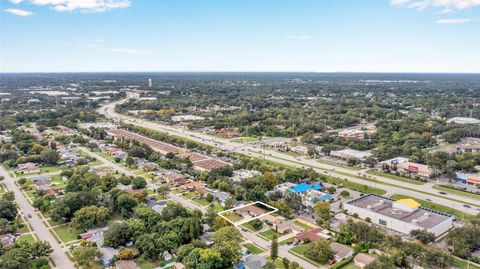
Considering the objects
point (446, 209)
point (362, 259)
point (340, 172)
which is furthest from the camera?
point (340, 172)

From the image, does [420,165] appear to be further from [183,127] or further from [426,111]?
[426,111]

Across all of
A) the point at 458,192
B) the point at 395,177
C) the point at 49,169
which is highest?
the point at 458,192

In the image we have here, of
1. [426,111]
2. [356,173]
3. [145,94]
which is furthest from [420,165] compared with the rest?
[145,94]

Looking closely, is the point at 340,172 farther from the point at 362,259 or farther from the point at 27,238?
the point at 27,238

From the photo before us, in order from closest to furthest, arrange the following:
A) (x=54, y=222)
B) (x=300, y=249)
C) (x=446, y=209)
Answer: (x=300, y=249) < (x=54, y=222) < (x=446, y=209)

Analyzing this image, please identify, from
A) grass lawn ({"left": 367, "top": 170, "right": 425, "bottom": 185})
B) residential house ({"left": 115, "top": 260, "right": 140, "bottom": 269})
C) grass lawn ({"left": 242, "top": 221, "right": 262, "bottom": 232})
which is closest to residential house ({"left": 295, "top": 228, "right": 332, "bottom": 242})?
grass lawn ({"left": 242, "top": 221, "right": 262, "bottom": 232})

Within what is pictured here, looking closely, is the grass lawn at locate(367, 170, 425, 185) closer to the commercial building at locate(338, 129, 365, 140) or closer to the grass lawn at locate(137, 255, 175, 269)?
the commercial building at locate(338, 129, 365, 140)

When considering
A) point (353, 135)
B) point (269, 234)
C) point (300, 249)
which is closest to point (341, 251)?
point (300, 249)
